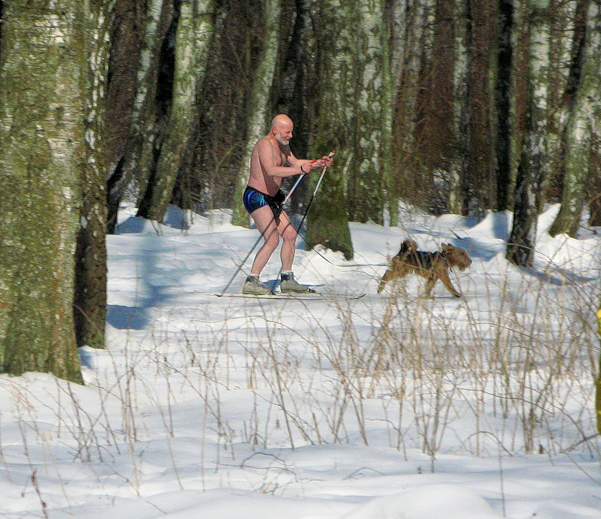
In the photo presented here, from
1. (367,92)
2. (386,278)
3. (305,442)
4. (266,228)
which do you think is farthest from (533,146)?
(305,442)

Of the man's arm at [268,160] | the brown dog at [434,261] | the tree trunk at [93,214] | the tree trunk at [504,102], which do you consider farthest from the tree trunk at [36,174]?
the tree trunk at [504,102]

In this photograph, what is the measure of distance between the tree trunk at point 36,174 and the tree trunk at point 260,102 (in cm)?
985

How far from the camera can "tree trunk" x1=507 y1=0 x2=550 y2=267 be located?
11680 mm

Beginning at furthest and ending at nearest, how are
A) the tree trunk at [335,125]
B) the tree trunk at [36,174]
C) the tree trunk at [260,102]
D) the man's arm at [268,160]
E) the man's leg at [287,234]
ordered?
the tree trunk at [260,102]
the tree trunk at [335,125]
the man's leg at [287,234]
the man's arm at [268,160]
the tree trunk at [36,174]

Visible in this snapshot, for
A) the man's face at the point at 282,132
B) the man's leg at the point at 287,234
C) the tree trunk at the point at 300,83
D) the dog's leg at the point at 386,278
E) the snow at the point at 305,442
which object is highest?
the tree trunk at the point at 300,83

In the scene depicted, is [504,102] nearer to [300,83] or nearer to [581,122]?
[581,122]

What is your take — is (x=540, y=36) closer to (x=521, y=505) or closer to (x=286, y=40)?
(x=521, y=505)

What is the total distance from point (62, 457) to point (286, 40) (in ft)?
68.5

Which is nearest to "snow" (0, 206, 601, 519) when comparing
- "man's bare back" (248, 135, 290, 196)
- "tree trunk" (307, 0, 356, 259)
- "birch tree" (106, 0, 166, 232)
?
"man's bare back" (248, 135, 290, 196)

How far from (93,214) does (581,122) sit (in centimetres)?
775

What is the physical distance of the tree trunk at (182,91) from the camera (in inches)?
568

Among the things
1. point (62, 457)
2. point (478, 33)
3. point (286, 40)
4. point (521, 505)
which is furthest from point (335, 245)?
point (478, 33)

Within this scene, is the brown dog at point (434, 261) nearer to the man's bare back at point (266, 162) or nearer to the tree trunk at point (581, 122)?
the man's bare back at point (266, 162)

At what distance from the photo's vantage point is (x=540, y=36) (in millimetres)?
11883
